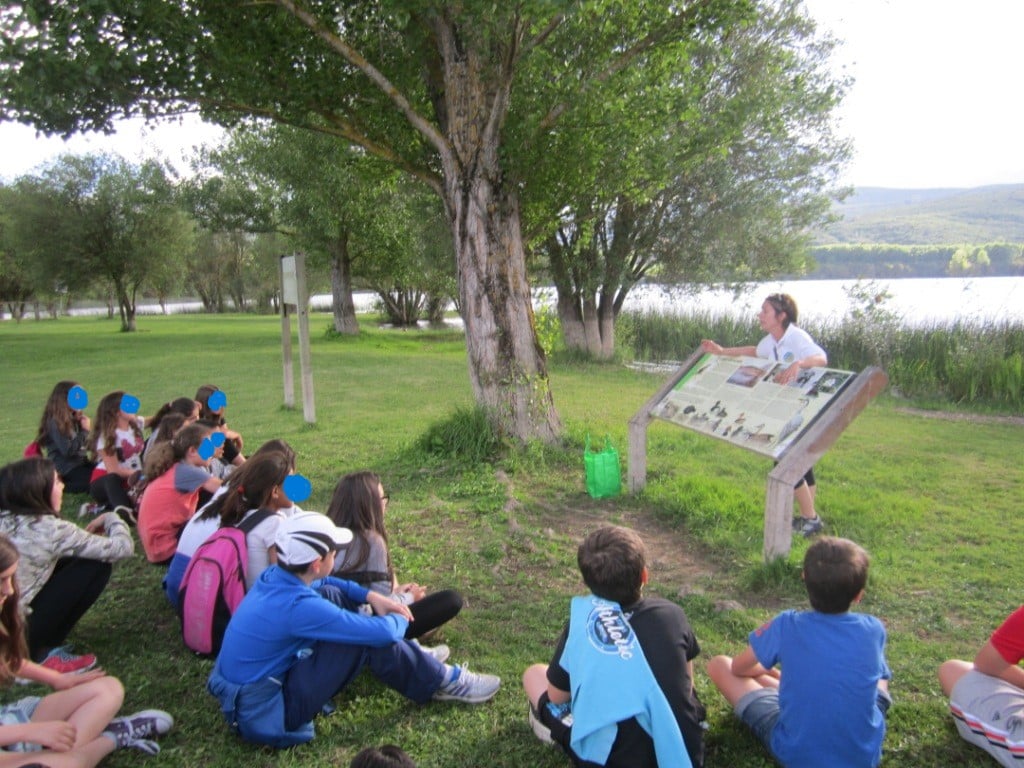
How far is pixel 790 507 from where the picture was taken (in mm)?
4473

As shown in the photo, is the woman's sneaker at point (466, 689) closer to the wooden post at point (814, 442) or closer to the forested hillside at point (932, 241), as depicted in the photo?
the wooden post at point (814, 442)

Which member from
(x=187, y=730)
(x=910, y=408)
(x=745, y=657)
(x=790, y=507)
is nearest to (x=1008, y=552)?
(x=790, y=507)

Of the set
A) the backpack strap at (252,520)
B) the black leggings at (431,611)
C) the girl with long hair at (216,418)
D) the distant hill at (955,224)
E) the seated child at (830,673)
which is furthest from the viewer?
the distant hill at (955,224)

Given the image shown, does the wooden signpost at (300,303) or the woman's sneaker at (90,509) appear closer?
the woman's sneaker at (90,509)

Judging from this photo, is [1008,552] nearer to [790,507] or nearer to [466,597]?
[790,507]

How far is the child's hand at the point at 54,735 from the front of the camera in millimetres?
2625

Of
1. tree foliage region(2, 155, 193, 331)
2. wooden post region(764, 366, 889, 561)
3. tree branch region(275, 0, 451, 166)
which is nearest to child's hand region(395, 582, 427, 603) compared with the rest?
wooden post region(764, 366, 889, 561)

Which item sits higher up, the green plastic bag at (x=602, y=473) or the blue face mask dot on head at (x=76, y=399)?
the blue face mask dot on head at (x=76, y=399)

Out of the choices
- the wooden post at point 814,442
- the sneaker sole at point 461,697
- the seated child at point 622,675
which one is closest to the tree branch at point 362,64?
the wooden post at point 814,442

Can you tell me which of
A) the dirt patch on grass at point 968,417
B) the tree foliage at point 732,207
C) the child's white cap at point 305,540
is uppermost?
the tree foliage at point 732,207

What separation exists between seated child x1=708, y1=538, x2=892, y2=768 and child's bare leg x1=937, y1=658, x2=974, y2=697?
1.97 feet

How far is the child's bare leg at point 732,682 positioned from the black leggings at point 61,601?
3.09 m

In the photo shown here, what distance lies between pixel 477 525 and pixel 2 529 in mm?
3256

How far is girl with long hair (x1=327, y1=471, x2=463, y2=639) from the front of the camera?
11.9 feet
